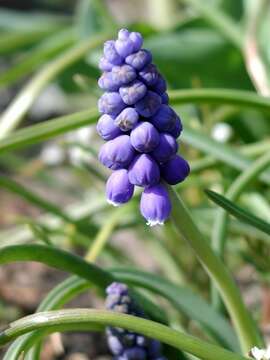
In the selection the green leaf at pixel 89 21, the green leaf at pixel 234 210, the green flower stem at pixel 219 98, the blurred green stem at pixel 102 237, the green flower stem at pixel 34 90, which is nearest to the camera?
the green leaf at pixel 234 210

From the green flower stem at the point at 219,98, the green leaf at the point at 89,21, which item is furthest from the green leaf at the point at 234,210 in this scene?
the green leaf at the point at 89,21

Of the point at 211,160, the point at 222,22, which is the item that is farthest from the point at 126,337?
the point at 222,22

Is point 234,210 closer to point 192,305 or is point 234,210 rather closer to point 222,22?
point 192,305

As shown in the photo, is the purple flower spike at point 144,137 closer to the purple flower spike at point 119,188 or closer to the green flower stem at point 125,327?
the purple flower spike at point 119,188

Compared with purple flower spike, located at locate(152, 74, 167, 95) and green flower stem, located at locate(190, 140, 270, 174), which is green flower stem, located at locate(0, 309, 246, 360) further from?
green flower stem, located at locate(190, 140, 270, 174)

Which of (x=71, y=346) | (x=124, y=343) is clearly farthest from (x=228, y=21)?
(x=124, y=343)
